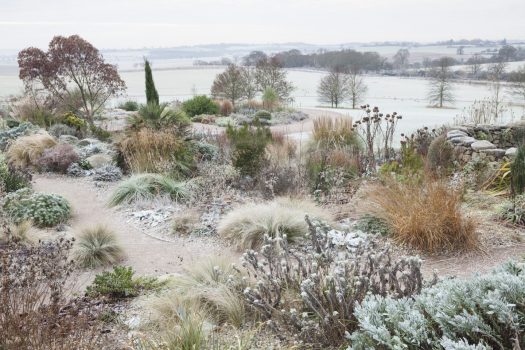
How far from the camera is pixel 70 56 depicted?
16594mm

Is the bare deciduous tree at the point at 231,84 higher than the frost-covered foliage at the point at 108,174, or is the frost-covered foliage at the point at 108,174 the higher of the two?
the bare deciduous tree at the point at 231,84

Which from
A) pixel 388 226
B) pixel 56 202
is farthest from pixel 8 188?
pixel 388 226

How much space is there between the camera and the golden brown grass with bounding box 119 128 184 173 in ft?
27.9

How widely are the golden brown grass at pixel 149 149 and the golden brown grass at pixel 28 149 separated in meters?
2.14

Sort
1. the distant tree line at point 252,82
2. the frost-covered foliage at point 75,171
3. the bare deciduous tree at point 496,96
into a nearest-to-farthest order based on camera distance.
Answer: the frost-covered foliage at point 75,171 → the bare deciduous tree at point 496,96 → the distant tree line at point 252,82

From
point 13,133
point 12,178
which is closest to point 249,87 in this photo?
point 13,133

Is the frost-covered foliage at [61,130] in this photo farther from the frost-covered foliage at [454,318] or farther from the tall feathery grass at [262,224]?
the frost-covered foliage at [454,318]

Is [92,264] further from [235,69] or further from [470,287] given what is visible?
[235,69]

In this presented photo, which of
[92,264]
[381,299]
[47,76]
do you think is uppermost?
[47,76]

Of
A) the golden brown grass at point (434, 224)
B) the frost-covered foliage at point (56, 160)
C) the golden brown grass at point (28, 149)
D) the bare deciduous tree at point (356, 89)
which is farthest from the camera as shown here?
the bare deciduous tree at point (356, 89)

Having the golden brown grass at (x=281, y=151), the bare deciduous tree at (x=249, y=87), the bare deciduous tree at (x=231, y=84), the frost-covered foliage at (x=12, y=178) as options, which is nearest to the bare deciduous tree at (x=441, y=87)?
the bare deciduous tree at (x=249, y=87)

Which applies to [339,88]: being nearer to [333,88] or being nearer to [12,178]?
[333,88]

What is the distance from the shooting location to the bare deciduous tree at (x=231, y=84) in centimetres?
2672

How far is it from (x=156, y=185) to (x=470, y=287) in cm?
554
